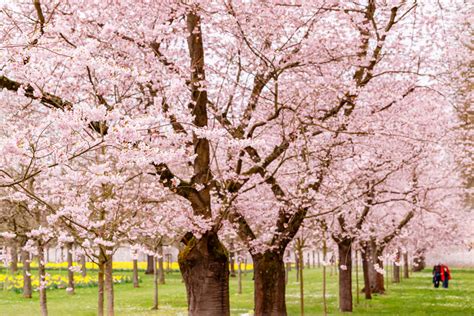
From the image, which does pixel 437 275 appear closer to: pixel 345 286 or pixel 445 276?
pixel 445 276

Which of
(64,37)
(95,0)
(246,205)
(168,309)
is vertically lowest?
(168,309)

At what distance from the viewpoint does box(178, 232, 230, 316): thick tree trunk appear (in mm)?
12609

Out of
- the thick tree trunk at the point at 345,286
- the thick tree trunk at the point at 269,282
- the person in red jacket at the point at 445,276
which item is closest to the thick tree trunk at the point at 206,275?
the thick tree trunk at the point at 269,282

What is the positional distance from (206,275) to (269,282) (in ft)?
13.2

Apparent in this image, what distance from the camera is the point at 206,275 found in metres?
12.6

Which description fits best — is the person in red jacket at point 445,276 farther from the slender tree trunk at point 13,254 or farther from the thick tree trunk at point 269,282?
the thick tree trunk at point 269,282

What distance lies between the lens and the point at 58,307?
87.1 feet

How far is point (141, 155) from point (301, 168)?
8.89 meters

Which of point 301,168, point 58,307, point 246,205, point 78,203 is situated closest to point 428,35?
point 301,168

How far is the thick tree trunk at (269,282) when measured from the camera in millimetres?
16297

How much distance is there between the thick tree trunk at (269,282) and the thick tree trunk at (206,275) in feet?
11.6

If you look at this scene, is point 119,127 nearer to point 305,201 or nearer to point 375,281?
point 305,201

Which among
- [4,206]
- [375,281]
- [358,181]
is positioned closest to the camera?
[358,181]

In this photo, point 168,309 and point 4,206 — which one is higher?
point 4,206
